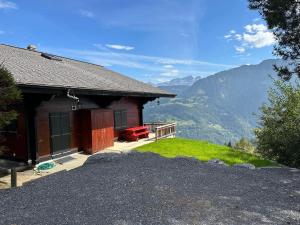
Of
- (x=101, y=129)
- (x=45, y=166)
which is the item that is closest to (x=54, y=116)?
(x=45, y=166)

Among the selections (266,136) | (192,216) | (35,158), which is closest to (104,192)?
(192,216)

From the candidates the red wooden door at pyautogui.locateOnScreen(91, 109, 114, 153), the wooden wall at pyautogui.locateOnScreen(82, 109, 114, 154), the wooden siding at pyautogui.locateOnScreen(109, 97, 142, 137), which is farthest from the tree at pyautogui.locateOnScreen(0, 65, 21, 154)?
the wooden siding at pyautogui.locateOnScreen(109, 97, 142, 137)

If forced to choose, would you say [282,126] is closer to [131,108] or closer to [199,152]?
[199,152]

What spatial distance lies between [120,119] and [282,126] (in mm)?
10514

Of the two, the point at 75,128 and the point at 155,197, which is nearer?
the point at 155,197

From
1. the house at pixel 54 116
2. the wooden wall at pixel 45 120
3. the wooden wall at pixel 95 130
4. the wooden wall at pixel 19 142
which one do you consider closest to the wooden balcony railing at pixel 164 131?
the house at pixel 54 116

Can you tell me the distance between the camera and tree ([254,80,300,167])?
18.5m

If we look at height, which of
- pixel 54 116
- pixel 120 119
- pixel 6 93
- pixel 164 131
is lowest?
pixel 164 131

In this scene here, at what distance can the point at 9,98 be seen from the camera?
32.8 ft

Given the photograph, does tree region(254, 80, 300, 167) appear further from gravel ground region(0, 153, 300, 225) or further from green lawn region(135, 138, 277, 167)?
gravel ground region(0, 153, 300, 225)

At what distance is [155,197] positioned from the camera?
878 centimetres

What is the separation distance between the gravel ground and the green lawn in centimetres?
290

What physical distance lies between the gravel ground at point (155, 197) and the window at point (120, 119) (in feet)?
28.3

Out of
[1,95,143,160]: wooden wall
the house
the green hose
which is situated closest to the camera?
the green hose
